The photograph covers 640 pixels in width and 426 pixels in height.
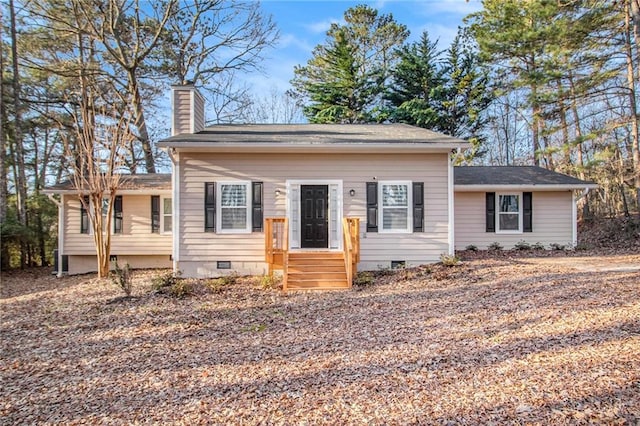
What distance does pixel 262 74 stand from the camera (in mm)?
17516

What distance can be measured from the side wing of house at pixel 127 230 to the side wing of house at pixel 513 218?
30.1 feet

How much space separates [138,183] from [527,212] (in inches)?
483

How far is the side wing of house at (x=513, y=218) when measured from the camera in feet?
37.7

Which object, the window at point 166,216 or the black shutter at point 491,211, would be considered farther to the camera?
the black shutter at point 491,211

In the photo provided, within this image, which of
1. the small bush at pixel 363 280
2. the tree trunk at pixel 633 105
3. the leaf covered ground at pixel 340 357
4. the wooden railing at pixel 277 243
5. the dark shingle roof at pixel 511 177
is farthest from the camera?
the tree trunk at pixel 633 105

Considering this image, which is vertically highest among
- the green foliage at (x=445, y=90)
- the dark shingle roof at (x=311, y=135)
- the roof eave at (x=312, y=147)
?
the green foliage at (x=445, y=90)

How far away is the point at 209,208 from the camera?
347 inches

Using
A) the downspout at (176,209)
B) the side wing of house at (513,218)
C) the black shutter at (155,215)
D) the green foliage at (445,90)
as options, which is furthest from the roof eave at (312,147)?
the green foliage at (445,90)

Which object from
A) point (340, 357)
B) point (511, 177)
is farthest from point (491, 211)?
point (340, 357)

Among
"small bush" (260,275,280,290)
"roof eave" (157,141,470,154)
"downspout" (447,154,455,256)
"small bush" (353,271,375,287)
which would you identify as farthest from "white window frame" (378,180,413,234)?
"small bush" (260,275,280,290)

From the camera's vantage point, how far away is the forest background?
12.6 m

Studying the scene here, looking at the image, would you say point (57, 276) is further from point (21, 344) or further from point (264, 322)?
point (264, 322)

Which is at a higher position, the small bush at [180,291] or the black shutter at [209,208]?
the black shutter at [209,208]

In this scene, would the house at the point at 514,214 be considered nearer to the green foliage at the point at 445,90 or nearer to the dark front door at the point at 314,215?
the dark front door at the point at 314,215
